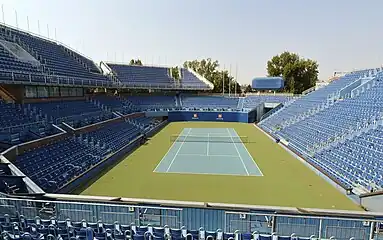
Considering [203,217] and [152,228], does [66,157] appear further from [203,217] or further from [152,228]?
[203,217]

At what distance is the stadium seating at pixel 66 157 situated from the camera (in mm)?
12430

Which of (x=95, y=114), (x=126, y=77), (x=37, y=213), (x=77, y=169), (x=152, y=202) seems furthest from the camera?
(x=126, y=77)

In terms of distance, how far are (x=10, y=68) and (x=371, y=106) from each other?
2819cm

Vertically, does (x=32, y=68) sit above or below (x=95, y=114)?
above

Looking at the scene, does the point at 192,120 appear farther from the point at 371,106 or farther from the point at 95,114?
the point at 371,106

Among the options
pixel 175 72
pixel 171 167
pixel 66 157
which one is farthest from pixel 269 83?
pixel 66 157

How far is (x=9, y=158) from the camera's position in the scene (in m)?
12.1

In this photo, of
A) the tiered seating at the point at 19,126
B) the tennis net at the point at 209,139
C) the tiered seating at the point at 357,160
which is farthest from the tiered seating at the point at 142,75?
the tiered seating at the point at 357,160

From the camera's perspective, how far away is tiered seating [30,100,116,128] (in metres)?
19.6

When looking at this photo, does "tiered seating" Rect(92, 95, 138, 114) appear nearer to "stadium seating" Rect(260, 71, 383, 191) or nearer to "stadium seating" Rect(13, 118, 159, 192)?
"stadium seating" Rect(13, 118, 159, 192)

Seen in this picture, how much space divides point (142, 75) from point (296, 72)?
132ft

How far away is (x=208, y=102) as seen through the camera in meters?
47.8

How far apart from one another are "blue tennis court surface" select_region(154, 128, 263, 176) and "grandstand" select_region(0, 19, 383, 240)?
11cm

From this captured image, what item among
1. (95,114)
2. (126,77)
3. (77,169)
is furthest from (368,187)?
(126,77)
